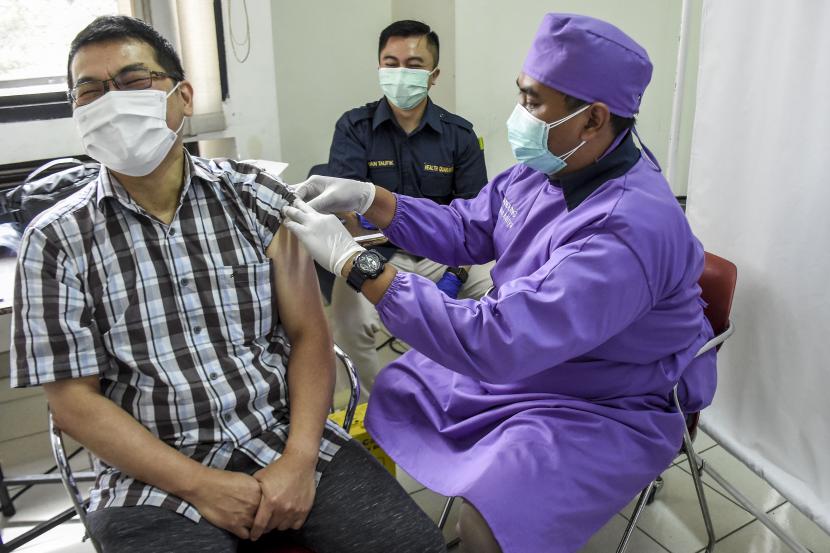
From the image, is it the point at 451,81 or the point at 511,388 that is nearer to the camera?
the point at 511,388

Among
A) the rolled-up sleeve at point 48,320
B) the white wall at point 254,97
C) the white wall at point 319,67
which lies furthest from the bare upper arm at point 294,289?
the white wall at point 319,67

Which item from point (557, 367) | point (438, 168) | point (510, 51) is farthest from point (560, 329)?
point (510, 51)

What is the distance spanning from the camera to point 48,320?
1.25 metres

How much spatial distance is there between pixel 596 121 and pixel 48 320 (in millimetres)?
1187

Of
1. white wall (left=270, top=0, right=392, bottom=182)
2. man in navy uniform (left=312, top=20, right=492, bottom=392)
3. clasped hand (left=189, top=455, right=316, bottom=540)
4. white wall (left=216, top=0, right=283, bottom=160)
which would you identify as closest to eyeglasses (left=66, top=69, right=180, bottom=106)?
clasped hand (left=189, top=455, right=316, bottom=540)

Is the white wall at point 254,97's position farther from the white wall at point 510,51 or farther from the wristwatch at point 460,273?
the wristwatch at point 460,273

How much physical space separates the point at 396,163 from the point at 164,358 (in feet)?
5.34

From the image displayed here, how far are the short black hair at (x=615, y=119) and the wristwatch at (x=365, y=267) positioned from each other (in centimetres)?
54

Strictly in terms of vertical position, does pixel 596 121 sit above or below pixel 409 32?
below

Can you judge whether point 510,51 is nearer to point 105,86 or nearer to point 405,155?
point 405,155

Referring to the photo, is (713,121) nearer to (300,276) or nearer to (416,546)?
(300,276)

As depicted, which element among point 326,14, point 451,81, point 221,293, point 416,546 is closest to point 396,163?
point 451,81

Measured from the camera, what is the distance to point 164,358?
135cm

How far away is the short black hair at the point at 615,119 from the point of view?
4.84 feet
